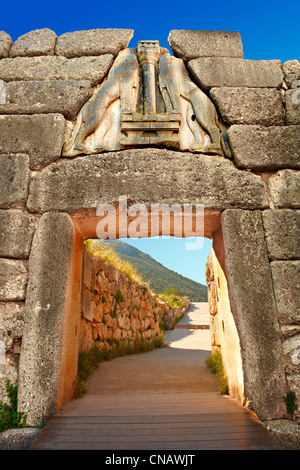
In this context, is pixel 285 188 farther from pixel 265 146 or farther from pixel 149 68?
pixel 149 68

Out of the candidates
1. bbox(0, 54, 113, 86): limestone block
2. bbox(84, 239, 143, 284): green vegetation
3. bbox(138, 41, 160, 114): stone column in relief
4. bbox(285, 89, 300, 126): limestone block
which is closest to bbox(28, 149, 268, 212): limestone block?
bbox(138, 41, 160, 114): stone column in relief

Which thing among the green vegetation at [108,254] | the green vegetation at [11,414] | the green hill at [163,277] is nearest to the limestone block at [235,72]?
the green vegetation at [11,414]

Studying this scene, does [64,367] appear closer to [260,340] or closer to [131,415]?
[131,415]

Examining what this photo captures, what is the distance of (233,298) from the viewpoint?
2541 millimetres

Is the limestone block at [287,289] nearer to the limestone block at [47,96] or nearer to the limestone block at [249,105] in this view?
the limestone block at [249,105]

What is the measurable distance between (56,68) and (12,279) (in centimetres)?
225

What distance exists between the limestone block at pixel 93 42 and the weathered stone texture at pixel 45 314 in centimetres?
192

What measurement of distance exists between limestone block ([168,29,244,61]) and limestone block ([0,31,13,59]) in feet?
5.82

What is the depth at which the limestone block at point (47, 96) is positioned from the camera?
123 inches

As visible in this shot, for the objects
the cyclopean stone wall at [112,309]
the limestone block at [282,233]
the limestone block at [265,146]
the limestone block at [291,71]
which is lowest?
the cyclopean stone wall at [112,309]

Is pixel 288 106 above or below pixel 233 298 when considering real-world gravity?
above
